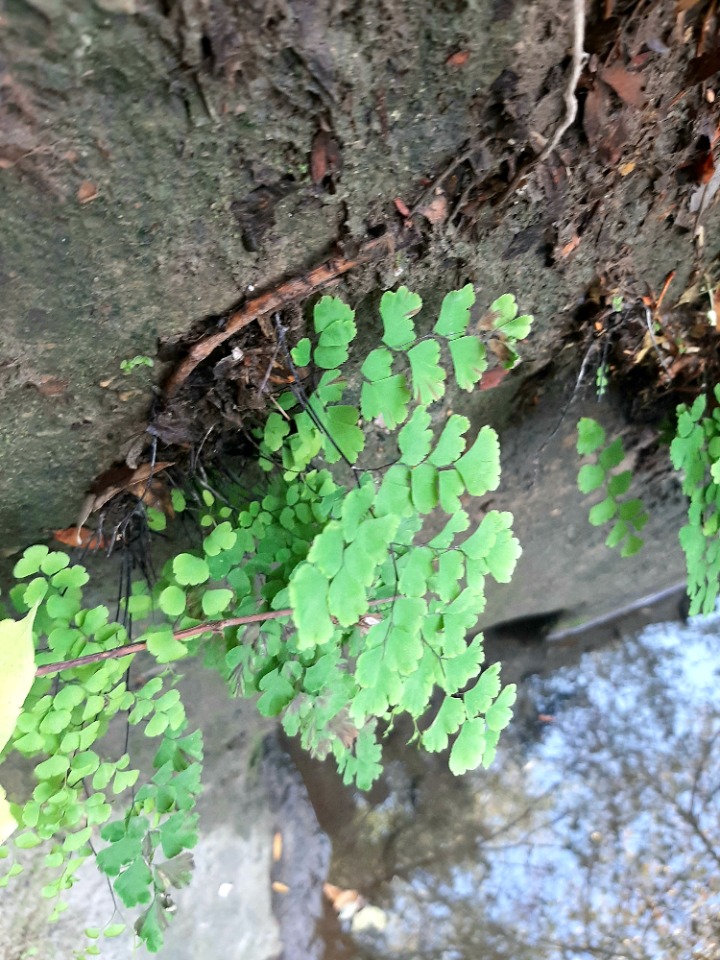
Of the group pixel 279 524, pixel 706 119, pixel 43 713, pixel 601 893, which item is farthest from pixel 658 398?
pixel 601 893

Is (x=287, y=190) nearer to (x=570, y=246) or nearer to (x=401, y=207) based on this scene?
(x=401, y=207)

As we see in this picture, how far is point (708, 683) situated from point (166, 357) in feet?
7.48

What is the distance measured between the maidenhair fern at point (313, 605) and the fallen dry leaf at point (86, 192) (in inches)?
11.6

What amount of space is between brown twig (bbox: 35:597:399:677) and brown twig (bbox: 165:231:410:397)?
0.36m

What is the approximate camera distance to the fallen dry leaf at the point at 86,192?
0.62 m

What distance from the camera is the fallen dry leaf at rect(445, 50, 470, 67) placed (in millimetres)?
676

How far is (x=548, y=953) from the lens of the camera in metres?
1.80

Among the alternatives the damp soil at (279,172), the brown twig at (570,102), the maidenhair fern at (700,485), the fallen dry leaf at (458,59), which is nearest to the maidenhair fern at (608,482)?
the maidenhair fern at (700,485)

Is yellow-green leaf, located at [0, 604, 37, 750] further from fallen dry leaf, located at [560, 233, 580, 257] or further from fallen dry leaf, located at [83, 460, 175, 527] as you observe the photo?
fallen dry leaf, located at [560, 233, 580, 257]

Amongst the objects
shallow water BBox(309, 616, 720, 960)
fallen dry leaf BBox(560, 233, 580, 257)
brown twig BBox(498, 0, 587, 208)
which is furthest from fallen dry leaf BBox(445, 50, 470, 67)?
shallow water BBox(309, 616, 720, 960)

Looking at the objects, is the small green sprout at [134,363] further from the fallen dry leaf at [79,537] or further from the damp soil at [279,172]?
the fallen dry leaf at [79,537]

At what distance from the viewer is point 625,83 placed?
780 millimetres

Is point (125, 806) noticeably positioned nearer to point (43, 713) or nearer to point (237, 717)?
point (43, 713)

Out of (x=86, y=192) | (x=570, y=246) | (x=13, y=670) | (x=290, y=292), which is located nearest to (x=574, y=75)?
(x=570, y=246)
